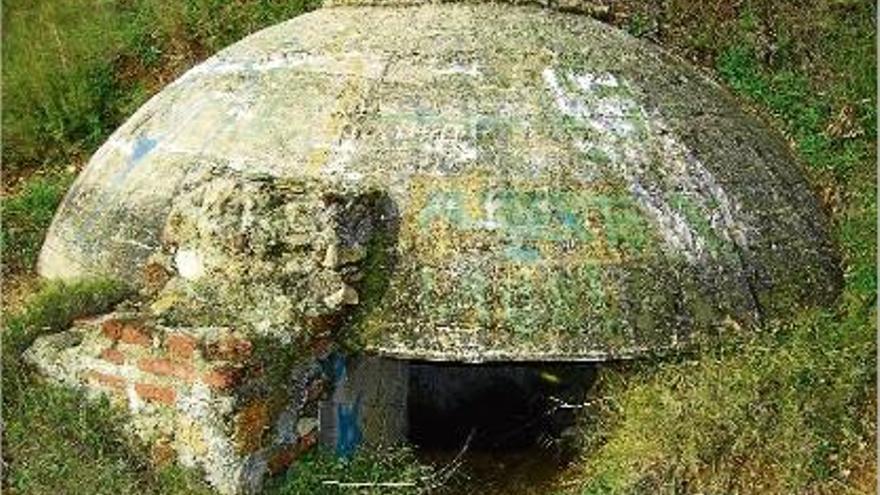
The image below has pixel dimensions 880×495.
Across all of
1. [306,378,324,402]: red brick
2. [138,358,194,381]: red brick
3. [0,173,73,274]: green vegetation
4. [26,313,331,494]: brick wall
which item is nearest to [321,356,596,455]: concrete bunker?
[306,378,324,402]: red brick

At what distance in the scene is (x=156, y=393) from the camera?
5.32 m

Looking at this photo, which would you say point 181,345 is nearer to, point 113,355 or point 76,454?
point 113,355

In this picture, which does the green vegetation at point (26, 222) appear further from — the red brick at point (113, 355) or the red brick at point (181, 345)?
the red brick at point (181, 345)

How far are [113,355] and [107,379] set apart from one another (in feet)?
0.42

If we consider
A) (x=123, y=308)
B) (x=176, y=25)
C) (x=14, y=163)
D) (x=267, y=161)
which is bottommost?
(x=14, y=163)

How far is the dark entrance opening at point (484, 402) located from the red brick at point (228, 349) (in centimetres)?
225

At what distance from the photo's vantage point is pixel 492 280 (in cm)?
583

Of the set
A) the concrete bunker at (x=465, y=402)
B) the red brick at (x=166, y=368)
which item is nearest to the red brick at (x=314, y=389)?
the concrete bunker at (x=465, y=402)

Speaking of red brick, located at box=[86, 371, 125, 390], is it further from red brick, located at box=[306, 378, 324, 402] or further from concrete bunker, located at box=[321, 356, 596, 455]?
concrete bunker, located at box=[321, 356, 596, 455]

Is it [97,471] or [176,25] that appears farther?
[176,25]

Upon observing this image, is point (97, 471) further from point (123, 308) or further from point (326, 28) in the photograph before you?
point (326, 28)

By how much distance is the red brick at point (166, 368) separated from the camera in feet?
17.1

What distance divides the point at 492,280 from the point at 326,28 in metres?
2.34

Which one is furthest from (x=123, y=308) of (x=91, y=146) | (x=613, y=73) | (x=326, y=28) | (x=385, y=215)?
(x=91, y=146)
